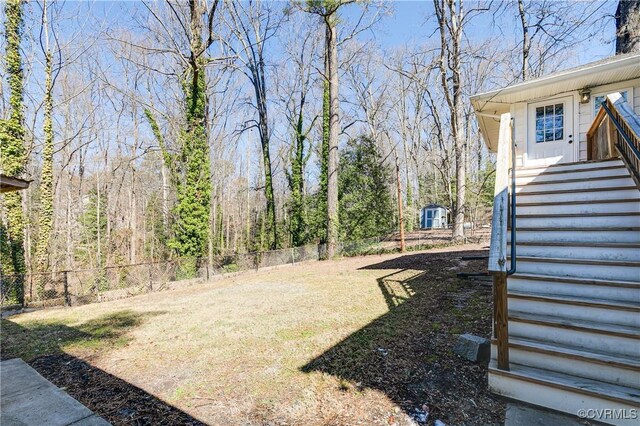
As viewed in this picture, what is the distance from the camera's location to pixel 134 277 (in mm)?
9266

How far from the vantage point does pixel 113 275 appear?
962 centimetres

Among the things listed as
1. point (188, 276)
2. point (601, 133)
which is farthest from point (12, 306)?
point (601, 133)

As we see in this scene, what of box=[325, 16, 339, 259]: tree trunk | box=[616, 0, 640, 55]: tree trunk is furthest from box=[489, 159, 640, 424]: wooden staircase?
box=[325, 16, 339, 259]: tree trunk

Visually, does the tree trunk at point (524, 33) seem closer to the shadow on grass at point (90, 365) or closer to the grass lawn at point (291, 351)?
the grass lawn at point (291, 351)

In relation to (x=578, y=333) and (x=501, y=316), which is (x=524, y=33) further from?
(x=501, y=316)

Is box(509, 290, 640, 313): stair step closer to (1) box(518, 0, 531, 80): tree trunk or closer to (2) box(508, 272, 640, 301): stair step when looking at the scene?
(2) box(508, 272, 640, 301): stair step

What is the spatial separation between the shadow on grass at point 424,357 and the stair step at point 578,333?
60 centimetres

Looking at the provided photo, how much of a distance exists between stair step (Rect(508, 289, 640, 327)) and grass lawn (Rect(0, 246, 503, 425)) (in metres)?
0.64

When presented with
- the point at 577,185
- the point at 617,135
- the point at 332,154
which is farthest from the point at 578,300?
the point at 332,154

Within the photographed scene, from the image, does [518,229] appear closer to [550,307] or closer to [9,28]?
[550,307]

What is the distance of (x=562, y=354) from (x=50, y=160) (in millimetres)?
14961

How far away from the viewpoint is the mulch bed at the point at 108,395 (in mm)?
2531

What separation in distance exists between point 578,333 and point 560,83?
20.4ft

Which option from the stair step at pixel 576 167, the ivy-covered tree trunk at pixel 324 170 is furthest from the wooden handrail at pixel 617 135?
the ivy-covered tree trunk at pixel 324 170
